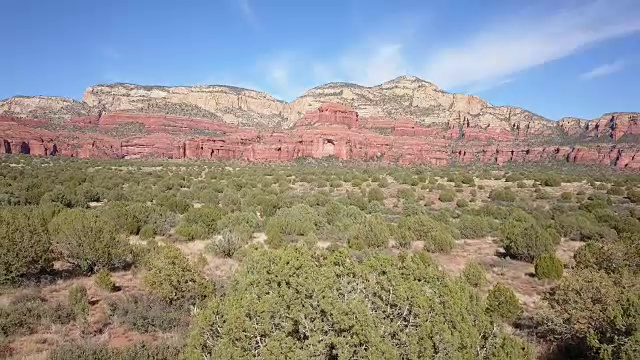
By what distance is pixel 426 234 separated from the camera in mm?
18078

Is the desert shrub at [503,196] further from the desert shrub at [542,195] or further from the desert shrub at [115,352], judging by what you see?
the desert shrub at [115,352]

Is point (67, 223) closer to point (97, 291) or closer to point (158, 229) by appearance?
point (97, 291)

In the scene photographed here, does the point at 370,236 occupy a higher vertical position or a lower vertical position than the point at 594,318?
lower

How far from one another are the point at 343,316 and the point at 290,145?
3864 inches

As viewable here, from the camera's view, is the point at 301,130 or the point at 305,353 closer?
the point at 305,353

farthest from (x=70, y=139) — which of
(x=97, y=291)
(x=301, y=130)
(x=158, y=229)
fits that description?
(x=97, y=291)

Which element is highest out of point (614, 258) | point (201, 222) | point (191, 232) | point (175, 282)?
point (614, 258)

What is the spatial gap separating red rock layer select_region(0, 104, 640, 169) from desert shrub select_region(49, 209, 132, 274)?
87240 mm

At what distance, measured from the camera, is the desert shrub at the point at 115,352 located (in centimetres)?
648

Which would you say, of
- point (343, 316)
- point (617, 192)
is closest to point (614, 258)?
point (343, 316)

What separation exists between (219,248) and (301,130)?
319ft

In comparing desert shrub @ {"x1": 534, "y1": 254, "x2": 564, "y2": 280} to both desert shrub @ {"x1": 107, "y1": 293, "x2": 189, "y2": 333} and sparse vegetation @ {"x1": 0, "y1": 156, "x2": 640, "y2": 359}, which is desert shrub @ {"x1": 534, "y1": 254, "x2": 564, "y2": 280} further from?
desert shrub @ {"x1": 107, "y1": 293, "x2": 189, "y2": 333}

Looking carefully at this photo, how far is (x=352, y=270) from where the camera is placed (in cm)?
610

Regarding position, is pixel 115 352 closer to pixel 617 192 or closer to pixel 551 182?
pixel 617 192
